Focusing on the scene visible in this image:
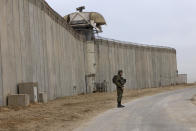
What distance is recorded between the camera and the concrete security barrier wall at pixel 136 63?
39000 millimetres

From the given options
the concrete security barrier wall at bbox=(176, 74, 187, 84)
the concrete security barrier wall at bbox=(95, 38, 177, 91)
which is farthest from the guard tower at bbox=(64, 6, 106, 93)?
the concrete security barrier wall at bbox=(176, 74, 187, 84)

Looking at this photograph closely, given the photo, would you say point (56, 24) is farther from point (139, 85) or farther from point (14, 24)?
point (139, 85)

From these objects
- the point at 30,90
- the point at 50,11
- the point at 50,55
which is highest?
the point at 50,11

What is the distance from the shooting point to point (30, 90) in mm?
17484

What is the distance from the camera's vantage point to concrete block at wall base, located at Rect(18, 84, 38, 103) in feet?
56.1

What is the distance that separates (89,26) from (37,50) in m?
16.1

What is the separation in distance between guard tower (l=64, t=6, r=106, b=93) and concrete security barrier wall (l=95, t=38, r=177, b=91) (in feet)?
5.49

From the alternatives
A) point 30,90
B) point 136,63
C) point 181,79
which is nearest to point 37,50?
point 30,90

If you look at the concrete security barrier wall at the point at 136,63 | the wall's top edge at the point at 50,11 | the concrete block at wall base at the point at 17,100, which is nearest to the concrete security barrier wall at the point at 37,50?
the wall's top edge at the point at 50,11

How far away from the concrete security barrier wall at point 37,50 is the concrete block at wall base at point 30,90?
316 millimetres

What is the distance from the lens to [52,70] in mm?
23781

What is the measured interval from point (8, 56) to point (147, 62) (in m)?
33.5

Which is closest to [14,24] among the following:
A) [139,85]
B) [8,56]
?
[8,56]

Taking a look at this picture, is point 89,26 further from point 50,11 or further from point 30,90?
point 30,90
